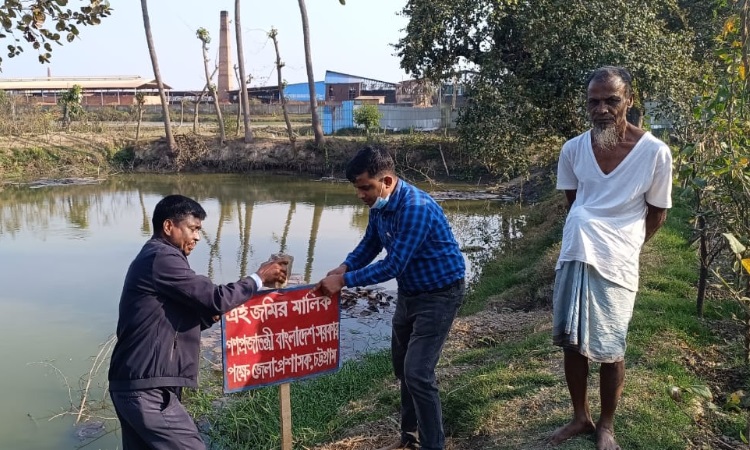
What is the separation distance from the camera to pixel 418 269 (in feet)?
10.4

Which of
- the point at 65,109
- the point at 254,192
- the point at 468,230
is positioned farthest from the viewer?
the point at 65,109

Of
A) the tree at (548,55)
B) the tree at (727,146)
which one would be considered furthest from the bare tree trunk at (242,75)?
the tree at (727,146)

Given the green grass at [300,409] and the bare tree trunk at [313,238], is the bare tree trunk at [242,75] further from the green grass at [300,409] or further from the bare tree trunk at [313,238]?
the green grass at [300,409]

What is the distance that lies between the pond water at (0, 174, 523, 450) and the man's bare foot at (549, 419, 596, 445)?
3.41 metres

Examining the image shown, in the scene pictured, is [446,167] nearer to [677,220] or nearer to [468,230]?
[468,230]

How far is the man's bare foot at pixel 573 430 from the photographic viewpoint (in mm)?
3133

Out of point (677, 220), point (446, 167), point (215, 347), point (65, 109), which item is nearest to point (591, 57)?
point (677, 220)

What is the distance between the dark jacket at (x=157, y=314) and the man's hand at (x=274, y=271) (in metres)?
0.36

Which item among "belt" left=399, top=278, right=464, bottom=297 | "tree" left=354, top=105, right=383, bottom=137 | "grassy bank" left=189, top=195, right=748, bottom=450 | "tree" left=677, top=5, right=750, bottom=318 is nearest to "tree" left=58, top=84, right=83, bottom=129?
"tree" left=354, top=105, right=383, bottom=137

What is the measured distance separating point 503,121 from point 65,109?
22.0 meters

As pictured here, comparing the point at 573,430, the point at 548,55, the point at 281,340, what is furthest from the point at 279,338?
the point at 548,55

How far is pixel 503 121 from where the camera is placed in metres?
11.2

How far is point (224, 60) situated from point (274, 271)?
4495 cm

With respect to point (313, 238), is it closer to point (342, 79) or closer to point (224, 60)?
point (342, 79)
